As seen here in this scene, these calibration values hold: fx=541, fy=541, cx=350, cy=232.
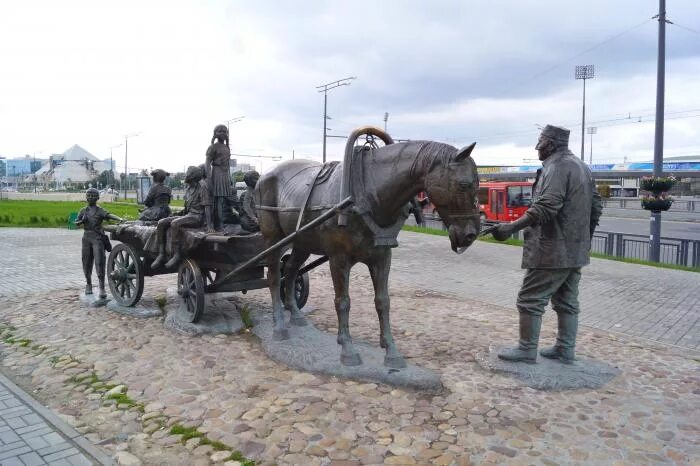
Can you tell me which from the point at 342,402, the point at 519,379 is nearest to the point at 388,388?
the point at 342,402

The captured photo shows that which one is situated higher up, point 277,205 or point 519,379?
point 277,205

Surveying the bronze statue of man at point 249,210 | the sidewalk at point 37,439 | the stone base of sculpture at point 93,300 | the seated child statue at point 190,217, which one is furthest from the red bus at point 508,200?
the sidewalk at point 37,439

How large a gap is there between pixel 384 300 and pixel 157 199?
4569 mm

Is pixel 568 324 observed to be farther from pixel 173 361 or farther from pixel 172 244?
pixel 172 244

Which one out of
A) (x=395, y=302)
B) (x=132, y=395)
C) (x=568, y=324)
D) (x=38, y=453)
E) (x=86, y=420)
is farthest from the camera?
(x=395, y=302)

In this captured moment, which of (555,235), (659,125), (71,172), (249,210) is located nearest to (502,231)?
(555,235)

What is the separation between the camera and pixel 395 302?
330 inches

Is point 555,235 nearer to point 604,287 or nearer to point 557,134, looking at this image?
point 557,134

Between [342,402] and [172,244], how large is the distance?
3.25 meters

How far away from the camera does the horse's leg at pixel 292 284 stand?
6289 millimetres

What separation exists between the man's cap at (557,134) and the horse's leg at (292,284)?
9.58 ft

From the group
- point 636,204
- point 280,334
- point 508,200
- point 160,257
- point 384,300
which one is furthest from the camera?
point 636,204

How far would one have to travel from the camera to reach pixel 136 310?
23.8 feet

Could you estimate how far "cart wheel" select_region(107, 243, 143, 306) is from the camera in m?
7.22
